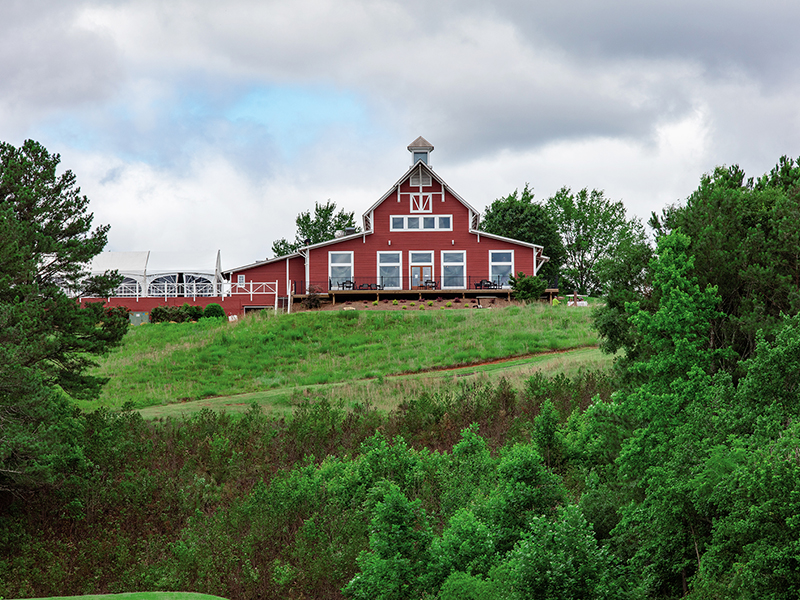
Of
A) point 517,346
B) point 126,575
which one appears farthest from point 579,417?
point 517,346

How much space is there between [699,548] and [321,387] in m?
17.0

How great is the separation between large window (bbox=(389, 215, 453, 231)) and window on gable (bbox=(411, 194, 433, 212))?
512 millimetres

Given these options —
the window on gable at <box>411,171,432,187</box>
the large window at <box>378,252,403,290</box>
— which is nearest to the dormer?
the window on gable at <box>411,171,432,187</box>

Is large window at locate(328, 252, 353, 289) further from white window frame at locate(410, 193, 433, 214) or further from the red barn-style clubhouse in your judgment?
white window frame at locate(410, 193, 433, 214)

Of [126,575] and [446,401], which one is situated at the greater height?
[446,401]

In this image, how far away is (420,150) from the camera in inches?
2067

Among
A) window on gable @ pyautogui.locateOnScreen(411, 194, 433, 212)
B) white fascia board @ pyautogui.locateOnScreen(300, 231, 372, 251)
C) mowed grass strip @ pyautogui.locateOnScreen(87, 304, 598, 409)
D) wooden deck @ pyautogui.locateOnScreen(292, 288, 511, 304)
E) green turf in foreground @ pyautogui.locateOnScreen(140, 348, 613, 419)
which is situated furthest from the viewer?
window on gable @ pyautogui.locateOnScreen(411, 194, 433, 212)

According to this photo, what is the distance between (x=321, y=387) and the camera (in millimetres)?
25625

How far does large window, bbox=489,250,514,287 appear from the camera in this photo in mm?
47531

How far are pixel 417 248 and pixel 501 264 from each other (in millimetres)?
5260

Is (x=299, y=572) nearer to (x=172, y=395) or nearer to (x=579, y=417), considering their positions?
(x=579, y=417)

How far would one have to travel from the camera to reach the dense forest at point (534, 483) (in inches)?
347

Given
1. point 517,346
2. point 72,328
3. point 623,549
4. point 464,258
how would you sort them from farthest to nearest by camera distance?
point 464,258
point 517,346
point 72,328
point 623,549

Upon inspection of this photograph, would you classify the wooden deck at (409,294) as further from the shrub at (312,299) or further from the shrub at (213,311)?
the shrub at (213,311)
